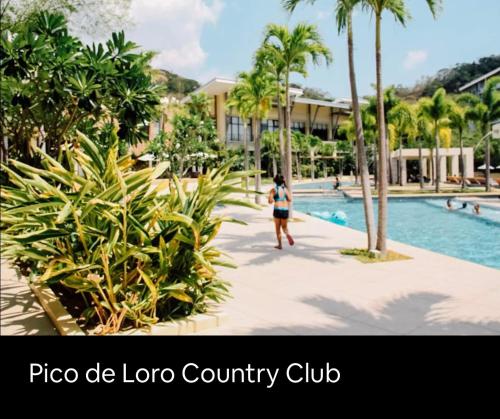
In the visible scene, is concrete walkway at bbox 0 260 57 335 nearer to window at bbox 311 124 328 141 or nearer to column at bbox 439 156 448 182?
column at bbox 439 156 448 182

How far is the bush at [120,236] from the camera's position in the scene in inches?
136

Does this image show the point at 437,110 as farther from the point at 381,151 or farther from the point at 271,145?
the point at 381,151

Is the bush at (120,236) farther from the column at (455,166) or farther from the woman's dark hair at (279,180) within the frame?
the column at (455,166)

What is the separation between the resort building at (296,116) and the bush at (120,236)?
36.5 metres

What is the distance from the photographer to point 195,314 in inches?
162

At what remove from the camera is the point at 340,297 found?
17.5 ft

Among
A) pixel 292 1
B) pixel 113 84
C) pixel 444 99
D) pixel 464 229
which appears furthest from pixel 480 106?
pixel 113 84

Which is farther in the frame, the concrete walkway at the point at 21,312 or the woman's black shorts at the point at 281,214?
the woman's black shorts at the point at 281,214

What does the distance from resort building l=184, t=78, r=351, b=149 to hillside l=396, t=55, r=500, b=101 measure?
855cm

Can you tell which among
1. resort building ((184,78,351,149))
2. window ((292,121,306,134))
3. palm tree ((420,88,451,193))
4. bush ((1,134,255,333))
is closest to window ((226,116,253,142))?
resort building ((184,78,351,149))

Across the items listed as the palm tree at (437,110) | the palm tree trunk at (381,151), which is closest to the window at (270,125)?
the palm tree at (437,110)

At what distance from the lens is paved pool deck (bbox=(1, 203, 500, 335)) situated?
4.20 meters

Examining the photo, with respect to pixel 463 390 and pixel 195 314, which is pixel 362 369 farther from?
pixel 195 314

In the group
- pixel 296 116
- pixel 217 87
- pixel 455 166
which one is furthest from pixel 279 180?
pixel 296 116
